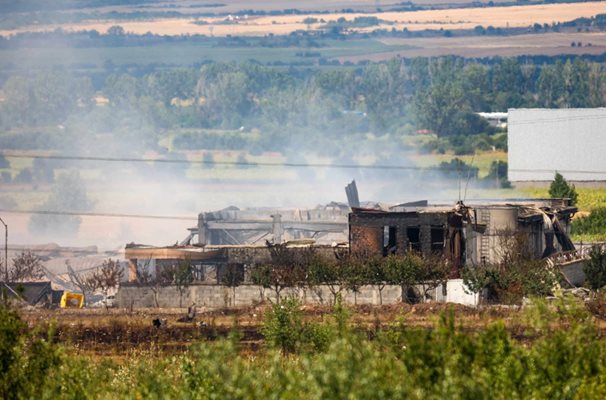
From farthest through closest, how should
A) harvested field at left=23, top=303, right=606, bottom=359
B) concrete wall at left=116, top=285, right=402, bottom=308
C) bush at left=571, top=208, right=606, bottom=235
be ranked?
bush at left=571, top=208, right=606, bottom=235, concrete wall at left=116, top=285, right=402, bottom=308, harvested field at left=23, top=303, right=606, bottom=359

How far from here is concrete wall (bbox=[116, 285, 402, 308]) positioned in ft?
147

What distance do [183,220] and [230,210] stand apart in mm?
15818

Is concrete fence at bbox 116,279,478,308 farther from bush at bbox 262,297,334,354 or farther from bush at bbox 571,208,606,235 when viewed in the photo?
bush at bbox 571,208,606,235

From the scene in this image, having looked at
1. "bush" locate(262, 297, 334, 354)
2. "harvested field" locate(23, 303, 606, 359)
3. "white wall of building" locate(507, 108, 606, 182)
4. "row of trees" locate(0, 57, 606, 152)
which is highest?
"row of trees" locate(0, 57, 606, 152)

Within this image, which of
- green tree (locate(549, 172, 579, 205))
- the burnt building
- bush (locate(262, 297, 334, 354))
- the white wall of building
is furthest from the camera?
the white wall of building

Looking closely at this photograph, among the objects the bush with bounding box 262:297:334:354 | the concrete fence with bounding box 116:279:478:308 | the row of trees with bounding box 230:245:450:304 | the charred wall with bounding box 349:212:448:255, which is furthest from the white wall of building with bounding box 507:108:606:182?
the bush with bounding box 262:297:334:354

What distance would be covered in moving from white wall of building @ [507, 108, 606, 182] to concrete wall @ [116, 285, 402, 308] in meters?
46.3

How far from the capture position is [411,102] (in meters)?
153

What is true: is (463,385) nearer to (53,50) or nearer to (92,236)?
(92,236)

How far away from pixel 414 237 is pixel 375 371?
31.2m

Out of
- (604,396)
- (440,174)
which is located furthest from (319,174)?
(604,396)

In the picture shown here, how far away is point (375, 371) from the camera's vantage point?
61.1ft

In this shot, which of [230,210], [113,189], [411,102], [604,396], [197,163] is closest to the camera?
[604,396]

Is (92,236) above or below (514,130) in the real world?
below
